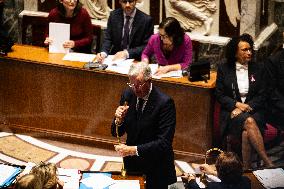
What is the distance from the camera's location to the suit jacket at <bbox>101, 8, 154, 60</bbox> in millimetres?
6715

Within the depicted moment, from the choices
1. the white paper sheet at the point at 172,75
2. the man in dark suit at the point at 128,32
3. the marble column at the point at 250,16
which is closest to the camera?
the white paper sheet at the point at 172,75

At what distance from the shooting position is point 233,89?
5898 mm

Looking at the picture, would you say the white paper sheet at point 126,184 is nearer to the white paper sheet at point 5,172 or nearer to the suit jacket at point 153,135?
the suit jacket at point 153,135

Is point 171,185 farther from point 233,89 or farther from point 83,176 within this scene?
point 233,89

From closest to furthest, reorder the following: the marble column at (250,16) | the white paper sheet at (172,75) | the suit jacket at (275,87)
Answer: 1. the suit jacket at (275,87)
2. the white paper sheet at (172,75)
3. the marble column at (250,16)

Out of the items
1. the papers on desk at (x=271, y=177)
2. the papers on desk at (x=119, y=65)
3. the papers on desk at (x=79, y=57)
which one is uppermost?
the papers on desk at (x=79, y=57)

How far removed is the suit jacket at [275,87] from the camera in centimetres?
599

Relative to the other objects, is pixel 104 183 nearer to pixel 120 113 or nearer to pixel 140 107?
pixel 120 113

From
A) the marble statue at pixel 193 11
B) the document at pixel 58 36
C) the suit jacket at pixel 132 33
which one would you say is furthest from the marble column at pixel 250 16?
the document at pixel 58 36

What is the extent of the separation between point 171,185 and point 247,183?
2.19 ft

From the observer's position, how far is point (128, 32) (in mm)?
6781

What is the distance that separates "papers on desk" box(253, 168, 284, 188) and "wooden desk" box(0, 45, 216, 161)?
148cm

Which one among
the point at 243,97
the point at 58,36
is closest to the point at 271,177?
the point at 243,97

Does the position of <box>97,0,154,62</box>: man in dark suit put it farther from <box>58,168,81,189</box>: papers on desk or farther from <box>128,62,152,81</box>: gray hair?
<box>58,168,81,189</box>: papers on desk
